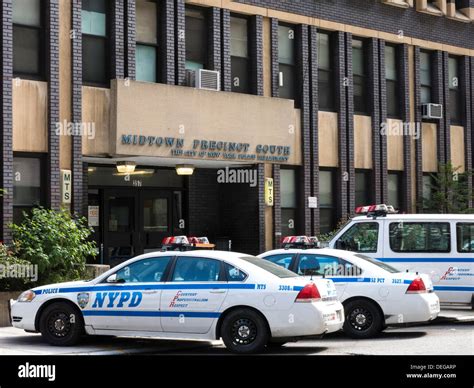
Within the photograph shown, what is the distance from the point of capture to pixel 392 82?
90.9 ft

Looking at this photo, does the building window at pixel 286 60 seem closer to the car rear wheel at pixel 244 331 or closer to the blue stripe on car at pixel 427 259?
the blue stripe on car at pixel 427 259

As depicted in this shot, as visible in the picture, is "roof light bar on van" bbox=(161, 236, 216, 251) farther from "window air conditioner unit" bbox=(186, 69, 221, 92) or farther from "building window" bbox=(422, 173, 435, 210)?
"building window" bbox=(422, 173, 435, 210)

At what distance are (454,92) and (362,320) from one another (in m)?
16.3

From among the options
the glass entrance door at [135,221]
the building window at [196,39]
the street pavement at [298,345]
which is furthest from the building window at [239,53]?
the street pavement at [298,345]

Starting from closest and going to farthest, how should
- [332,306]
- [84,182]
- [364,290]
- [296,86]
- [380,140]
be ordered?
[332,306] < [364,290] < [84,182] < [296,86] < [380,140]

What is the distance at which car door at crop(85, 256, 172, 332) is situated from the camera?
526 inches

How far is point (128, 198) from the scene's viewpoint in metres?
22.9

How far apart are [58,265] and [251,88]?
311 inches

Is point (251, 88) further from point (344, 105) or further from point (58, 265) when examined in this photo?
point (58, 265)

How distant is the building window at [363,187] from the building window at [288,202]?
2.55 m

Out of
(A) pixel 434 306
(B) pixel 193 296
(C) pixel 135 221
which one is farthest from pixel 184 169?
(B) pixel 193 296

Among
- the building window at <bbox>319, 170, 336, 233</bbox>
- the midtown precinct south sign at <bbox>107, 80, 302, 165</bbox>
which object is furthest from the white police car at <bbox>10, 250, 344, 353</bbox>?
the building window at <bbox>319, 170, 336, 233</bbox>

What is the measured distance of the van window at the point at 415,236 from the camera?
17781mm

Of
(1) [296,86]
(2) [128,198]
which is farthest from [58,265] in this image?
A: (1) [296,86]
